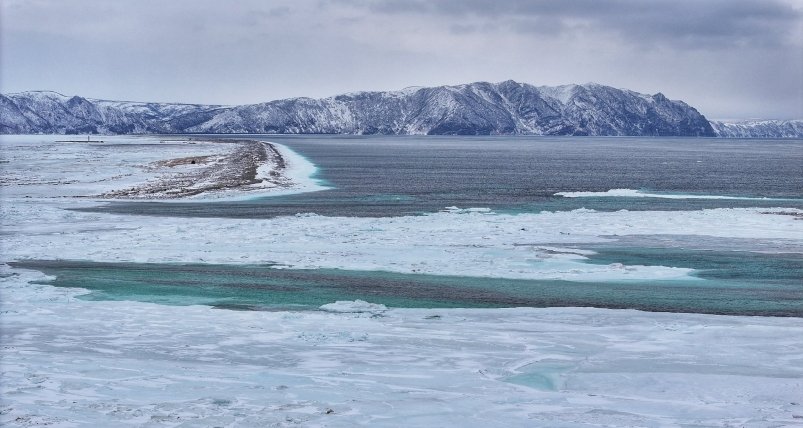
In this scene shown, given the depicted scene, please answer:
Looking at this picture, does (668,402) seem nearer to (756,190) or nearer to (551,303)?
(551,303)

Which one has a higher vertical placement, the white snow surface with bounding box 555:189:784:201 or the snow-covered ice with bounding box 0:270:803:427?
the white snow surface with bounding box 555:189:784:201

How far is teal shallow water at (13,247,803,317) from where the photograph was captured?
20641 mm

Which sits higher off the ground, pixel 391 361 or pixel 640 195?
pixel 640 195

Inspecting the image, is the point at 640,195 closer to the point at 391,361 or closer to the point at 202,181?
the point at 202,181

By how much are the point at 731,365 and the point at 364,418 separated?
22.9 feet

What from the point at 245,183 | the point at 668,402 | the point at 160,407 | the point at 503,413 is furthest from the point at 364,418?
the point at 245,183

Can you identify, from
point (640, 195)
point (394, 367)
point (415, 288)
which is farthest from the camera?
point (640, 195)

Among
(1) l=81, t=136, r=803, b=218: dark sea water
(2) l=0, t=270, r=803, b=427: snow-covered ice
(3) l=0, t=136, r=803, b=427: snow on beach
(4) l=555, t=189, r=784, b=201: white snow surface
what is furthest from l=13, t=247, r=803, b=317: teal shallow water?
(4) l=555, t=189, r=784, b=201: white snow surface

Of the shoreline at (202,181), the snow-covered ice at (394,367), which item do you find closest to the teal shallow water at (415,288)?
the snow-covered ice at (394,367)

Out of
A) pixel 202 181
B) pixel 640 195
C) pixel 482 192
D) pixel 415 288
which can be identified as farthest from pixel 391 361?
pixel 202 181

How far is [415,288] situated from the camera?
22.4m

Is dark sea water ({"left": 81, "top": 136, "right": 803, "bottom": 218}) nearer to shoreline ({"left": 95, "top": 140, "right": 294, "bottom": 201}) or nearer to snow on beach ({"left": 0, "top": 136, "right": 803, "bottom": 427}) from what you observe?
shoreline ({"left": 95, "top": 140, "right": 294, "bottom": 201})

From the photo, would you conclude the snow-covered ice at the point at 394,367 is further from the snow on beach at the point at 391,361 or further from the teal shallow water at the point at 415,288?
the teal shallow water at the point at 415,288

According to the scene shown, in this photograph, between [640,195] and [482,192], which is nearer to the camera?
[640,195]
